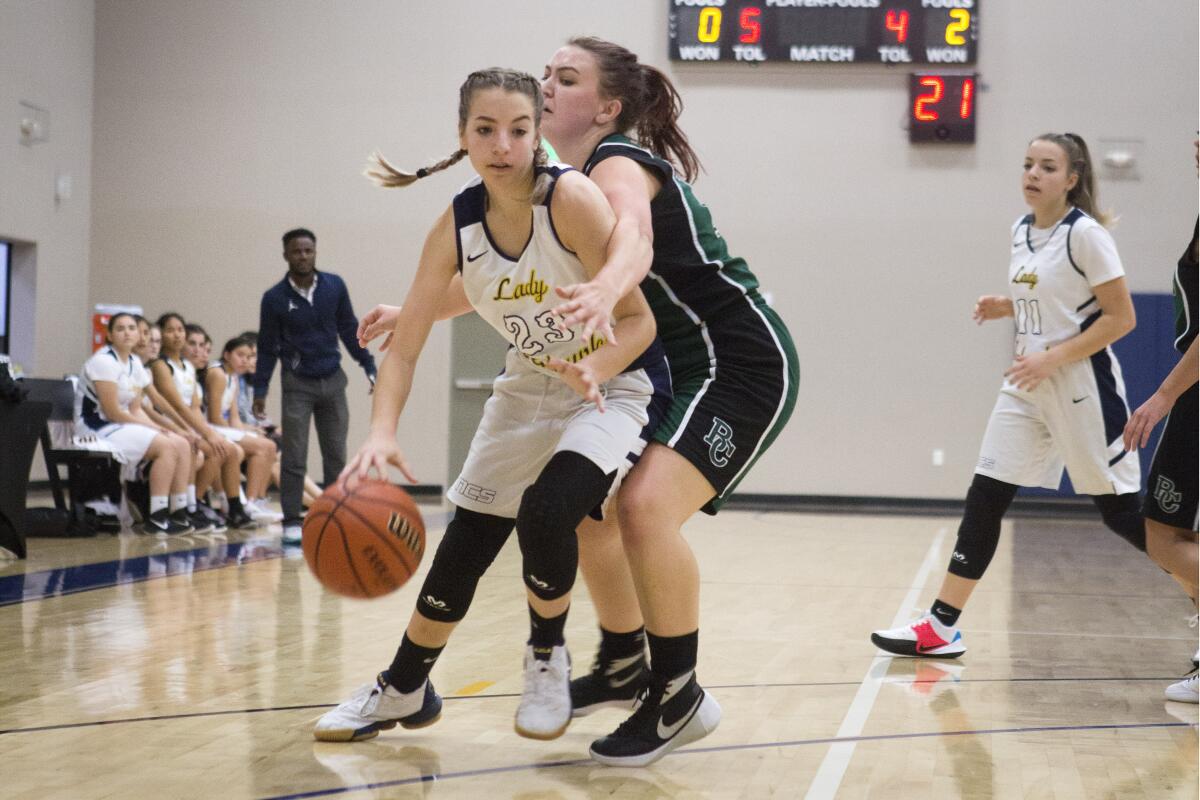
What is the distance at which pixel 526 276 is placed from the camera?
2.59m

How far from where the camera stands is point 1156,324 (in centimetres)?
1066

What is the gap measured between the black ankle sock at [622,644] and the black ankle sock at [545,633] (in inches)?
13.3

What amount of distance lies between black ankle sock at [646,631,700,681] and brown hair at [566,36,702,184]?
104 centimetres

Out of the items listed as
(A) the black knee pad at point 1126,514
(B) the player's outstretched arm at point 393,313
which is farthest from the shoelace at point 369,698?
(A) the black knee pad at point 1126,514

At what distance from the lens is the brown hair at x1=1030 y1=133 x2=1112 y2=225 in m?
4.10

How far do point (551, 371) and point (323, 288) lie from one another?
16.7ft

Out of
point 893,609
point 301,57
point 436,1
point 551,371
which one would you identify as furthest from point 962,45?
point 551,371

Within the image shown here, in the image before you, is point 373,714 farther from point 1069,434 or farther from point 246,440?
point 246,440

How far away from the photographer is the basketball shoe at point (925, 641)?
408cm

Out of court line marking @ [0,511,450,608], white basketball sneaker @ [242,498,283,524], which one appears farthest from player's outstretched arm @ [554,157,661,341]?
white basketball sneaker @ [242,498,283,524]

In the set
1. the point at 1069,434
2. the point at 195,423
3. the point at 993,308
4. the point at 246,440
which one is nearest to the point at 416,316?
the point at 1069,434

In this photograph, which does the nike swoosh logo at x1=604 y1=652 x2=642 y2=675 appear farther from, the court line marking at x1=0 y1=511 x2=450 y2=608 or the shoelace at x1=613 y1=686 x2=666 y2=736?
the court line marking at x1=0 y1=511 x2=450 y2=608

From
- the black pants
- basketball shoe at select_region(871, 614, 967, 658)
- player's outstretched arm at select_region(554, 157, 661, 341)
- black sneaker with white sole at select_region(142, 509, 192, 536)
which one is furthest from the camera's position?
black sneaker with white sole at select_region(142, 509, 192, 536)

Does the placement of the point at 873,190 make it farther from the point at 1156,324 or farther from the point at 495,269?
the point at 495,269
